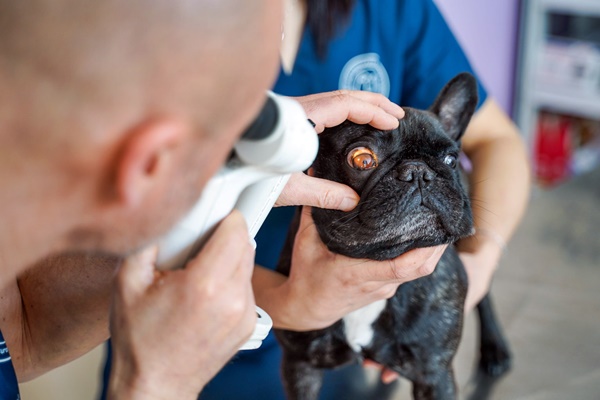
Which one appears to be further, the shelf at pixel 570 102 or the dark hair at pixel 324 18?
the shelf at pixel 570 102

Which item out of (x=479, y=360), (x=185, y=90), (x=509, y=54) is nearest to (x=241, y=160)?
(x=185, y=90)

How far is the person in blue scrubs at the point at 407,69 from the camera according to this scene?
104cm

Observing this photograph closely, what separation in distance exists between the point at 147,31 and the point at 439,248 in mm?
465

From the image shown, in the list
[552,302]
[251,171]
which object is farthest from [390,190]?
[552,302]

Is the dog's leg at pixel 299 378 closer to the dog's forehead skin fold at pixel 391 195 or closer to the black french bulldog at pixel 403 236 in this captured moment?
the black french bulldog at pixel 403 236

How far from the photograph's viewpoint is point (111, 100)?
334mm

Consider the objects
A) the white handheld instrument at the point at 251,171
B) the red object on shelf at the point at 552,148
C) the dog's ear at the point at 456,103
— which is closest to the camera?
the white handheld instrument at the point at 251,171

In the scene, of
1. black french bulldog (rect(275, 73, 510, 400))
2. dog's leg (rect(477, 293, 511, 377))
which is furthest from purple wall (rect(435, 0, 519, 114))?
black french bulldog (rect(275, 73, 510, 400))

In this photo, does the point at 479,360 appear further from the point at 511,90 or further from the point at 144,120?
the point at 511,90

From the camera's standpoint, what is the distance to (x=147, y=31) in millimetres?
331

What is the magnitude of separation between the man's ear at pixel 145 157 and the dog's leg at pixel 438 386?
1.80 feet

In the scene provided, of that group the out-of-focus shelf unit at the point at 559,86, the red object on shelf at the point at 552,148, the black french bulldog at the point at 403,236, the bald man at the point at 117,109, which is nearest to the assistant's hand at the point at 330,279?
the black french bulldog at the point at 403,236

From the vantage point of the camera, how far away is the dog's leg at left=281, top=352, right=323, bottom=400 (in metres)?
0.84

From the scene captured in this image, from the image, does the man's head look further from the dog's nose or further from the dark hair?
the dark hair
